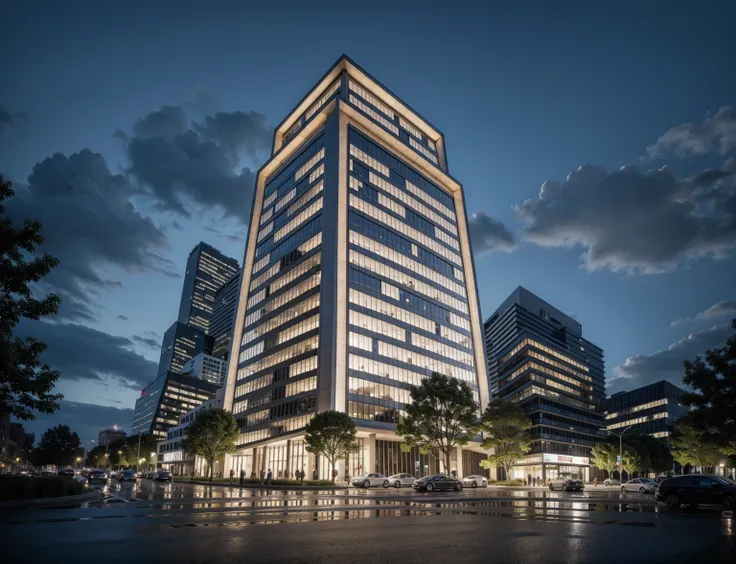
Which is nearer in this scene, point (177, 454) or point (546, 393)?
point (546, 393)

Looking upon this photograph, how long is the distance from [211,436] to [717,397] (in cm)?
6572

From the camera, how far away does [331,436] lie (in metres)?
62.8

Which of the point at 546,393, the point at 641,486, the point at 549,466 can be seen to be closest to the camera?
the point at 641,486

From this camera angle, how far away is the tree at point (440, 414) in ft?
207

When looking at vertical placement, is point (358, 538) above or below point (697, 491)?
above

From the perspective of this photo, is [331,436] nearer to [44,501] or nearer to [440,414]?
[440,414]

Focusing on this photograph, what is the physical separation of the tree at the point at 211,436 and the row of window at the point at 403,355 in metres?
22.7

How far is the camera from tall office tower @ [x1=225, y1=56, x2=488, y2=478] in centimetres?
8431

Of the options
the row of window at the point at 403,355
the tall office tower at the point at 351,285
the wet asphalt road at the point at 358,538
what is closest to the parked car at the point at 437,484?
the wet asphalt road at the point at 358,538

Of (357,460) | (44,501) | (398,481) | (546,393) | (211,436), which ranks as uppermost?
(546,393)

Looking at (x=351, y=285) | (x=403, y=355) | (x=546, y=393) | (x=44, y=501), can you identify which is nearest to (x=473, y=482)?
(x=403, y=355)

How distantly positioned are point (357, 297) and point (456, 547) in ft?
250

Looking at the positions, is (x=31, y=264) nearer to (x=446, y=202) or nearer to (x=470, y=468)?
(x=470, y=468)

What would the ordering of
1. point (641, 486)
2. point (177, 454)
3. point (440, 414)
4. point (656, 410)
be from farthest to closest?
point (656, 410), point (177, 454), point (440, 414), point (641, 486)
